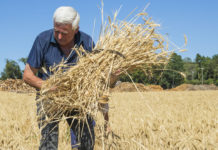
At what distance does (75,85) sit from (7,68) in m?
48.4

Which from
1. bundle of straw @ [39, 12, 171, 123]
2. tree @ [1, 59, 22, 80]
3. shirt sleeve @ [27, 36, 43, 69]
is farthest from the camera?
tree @ [1, 59, 22, 80]

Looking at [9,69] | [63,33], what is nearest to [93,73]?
[63,33]

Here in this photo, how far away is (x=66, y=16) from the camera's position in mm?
2092

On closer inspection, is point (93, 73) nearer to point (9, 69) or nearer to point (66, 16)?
point (66, 16)

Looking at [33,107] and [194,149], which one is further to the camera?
[194,149]

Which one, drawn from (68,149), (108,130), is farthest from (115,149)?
(68,149)

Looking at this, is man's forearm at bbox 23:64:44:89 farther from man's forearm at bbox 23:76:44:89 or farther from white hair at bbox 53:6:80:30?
white hair at bbox 53:6:80:30

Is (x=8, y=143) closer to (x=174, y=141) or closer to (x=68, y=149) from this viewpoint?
(x=68, y=149)

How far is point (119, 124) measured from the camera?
4.16 meters

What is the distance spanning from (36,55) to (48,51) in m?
0.12

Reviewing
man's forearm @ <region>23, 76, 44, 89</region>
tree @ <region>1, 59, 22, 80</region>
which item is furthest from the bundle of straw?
tree @ <region>1, 59, 22, 80</region>

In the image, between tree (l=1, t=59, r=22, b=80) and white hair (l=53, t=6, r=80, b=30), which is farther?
tree (l=1, t=59, r=22, b=80)

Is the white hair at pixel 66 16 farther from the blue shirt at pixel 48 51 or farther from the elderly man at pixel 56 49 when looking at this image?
the blue shirt at pixel 48 51

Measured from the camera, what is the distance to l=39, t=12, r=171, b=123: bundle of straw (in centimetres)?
193
